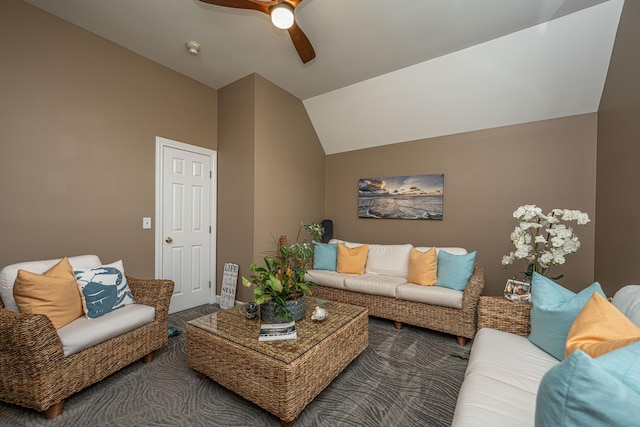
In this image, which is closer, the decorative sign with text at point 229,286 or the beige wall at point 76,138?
the beige wall at point 76,138

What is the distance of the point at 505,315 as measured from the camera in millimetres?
1878

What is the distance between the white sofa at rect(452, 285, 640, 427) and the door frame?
311cm

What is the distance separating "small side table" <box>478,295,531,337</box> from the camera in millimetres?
1828

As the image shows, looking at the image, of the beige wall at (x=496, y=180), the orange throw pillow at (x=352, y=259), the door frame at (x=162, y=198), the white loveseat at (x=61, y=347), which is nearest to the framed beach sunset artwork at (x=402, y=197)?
the beige wall at (x=496, y=180)

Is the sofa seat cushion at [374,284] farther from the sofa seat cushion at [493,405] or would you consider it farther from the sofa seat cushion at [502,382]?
the sofa seat cushion at [493,405]

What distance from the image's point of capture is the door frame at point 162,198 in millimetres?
3053

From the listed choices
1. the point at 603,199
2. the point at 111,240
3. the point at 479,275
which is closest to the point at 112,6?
the point at 111,240

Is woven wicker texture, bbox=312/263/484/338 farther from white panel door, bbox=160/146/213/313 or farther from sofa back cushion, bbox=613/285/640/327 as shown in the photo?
white panel door, bbox=160/146/213/313

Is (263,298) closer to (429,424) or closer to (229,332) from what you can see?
(229,332)

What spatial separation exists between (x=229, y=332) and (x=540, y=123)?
3.86 meters

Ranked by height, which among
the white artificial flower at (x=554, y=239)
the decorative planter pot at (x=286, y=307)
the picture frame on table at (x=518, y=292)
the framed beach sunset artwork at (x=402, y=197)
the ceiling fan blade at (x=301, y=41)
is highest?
the ceiling fan blade at (x=301, y=41)

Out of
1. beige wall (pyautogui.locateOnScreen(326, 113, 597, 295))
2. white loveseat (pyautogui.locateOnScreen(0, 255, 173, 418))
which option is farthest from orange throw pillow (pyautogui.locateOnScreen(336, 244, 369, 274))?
white loveseat (pyautogui.locateOnScreen(0, 255, 173, 418))

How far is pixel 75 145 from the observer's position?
2449 mm

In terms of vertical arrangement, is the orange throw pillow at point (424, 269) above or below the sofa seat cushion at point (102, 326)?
above
